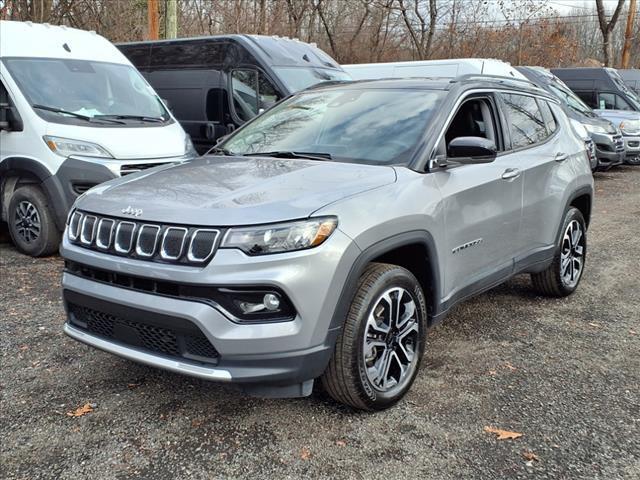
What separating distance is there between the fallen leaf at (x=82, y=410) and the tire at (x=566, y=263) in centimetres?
344

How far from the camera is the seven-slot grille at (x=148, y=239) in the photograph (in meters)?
2.79

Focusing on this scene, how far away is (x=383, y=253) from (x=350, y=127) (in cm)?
112

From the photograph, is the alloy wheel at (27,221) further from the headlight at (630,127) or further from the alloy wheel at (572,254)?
the headlight at (630,127)

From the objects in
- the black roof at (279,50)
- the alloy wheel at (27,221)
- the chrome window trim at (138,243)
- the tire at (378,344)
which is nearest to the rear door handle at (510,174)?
the tire at (378,344)

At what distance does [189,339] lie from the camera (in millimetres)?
2834

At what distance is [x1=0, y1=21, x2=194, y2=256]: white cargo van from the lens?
619 centimetres

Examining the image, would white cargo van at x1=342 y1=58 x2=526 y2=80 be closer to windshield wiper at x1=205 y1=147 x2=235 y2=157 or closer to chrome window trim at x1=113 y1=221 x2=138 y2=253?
windshield wiper at x1=205 y1=147 x2=235 y2=157

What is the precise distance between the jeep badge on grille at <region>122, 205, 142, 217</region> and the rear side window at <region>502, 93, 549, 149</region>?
2.71 m

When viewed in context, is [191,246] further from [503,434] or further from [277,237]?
[503,434]

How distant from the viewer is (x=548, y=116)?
5.14 meters

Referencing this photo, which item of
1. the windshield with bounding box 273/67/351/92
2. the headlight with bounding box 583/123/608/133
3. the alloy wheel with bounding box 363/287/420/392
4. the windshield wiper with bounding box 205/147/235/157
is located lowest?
the alloy wheel with bounding box 363/287/420/392

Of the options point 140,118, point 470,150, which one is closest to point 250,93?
point 140,118

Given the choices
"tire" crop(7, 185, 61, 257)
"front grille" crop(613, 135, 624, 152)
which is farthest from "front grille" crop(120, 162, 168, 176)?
"front grille" crop(613, 135, 624, 152)

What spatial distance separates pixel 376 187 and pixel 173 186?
1.05 metres
